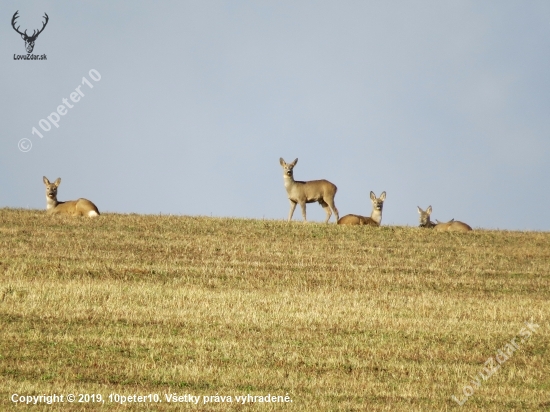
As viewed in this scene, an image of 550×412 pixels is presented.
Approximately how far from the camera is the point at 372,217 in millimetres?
28906

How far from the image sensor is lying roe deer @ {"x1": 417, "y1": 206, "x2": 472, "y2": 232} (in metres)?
28.7

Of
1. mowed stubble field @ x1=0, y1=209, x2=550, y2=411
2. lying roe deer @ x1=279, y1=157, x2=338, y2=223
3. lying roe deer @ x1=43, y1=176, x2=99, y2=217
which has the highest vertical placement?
lying roe deer @ x1=279, y1=157, x2=338, y2=223

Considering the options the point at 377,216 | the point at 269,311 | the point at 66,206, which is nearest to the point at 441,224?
the point at 377,216

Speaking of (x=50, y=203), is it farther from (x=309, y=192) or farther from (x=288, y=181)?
(x=309, y=192)

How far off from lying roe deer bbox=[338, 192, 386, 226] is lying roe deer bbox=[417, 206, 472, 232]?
2.00 meters

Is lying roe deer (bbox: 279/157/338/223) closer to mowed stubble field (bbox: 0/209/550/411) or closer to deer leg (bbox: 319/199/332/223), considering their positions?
deer leg (bbox: 319/199/332/223)

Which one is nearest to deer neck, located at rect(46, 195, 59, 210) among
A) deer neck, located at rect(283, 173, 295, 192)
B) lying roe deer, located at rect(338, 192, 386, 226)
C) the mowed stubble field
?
the mowed stubble field

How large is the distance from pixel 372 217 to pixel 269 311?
13.3m

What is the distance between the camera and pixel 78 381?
35.5ft

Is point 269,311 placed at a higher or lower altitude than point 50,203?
lower

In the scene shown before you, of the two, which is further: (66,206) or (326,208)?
(326,208)

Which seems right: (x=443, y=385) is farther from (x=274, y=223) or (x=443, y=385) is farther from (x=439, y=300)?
(x=274, y=223)

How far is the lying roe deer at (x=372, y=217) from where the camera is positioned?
27969 millimetres

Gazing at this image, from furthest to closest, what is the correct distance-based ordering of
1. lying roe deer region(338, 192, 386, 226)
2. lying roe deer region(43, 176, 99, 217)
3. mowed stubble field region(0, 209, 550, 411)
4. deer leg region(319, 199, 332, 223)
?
deer leg region(319, 199, 332, 223), lying roe deer region(338, 192, 386, 226), lying roe deer region(43, 176, 99, 217), mowed stubble field region(0, 209, 550, 411)
